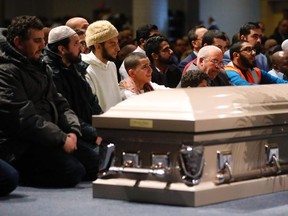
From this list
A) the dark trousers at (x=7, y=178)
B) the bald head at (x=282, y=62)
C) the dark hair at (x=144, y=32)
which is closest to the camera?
the dark trousers at (x=7, y=178)

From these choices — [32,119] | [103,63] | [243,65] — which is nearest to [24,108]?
[32,119]

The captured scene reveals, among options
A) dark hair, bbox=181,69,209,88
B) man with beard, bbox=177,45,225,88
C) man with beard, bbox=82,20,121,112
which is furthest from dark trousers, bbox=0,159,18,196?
man with beard, bbox=177,45,225,88

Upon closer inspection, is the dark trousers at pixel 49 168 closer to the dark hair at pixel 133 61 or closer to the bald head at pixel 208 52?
the dark hair at pixel 133 61

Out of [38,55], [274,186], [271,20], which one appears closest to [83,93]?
[38,55]

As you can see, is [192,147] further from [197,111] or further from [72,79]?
[72,79]

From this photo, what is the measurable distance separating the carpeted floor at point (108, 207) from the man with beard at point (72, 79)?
88 centimetres

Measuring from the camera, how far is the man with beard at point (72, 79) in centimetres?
723

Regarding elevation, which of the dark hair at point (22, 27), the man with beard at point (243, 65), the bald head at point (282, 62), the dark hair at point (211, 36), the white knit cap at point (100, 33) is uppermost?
the dark hair at point (22, 27)

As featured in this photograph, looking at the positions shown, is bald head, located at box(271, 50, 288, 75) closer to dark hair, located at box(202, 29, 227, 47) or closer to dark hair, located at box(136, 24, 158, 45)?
dark hair, located at box(202, 29, 227, 47)

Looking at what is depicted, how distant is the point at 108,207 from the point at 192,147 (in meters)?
0.67

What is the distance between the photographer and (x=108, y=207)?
5871 mm

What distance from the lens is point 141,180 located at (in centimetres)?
603

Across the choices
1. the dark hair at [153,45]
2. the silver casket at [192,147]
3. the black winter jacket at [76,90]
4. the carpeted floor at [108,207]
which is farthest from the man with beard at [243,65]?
the carpeted floor at [108,207]

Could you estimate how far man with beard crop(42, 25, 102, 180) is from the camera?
7.23 metres
